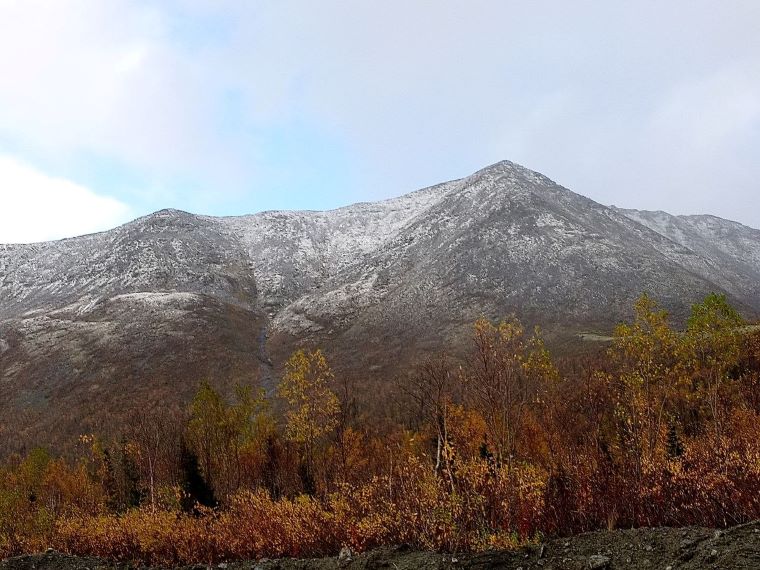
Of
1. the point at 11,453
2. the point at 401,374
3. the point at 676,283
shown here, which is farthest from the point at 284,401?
the point at 676,283

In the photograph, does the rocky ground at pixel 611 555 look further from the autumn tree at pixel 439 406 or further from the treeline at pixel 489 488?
the autumn tree at pixel 439 406

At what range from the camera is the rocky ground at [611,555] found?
6984mm

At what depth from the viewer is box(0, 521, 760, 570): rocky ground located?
6.98 m

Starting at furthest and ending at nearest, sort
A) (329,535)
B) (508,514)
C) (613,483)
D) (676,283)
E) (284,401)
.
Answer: (676,283)
(284,401)
(329,535)
(613,483)
(508,514)

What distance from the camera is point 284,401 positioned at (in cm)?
8662

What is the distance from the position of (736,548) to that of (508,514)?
410cm

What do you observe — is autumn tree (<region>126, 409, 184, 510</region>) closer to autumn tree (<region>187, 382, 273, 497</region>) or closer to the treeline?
the treeline

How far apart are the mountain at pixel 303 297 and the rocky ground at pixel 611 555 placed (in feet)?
282

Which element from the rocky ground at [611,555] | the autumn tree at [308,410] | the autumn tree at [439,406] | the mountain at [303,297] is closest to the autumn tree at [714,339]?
the autumn tree at [439,406]

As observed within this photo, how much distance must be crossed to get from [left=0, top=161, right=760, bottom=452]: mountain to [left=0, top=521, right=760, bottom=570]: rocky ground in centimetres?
8590

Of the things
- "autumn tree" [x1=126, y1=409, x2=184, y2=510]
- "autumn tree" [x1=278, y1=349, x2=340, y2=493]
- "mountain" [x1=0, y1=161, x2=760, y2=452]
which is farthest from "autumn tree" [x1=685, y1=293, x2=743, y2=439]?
"mountain" [x1=0, y1=161, x2=760, y2=452]

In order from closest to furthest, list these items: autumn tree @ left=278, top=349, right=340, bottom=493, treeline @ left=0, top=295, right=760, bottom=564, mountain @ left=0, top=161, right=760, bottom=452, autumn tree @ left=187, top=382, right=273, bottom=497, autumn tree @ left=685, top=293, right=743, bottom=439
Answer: treeline @ left=0, top=295, right=760, bottom=564
autumn tree @ left=685, top=293, right=743, bottom=439
autumn tree @ left=278, top=349, right=340, bottom=493
autumn tree @ left=187, top=382, right=273, bottom=497
mountain @ left=0, top=161, right=760, bottom=452

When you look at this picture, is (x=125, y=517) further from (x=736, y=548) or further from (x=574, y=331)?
(x=574, y=331)

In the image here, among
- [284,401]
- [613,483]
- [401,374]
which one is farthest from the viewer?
[401,374]
